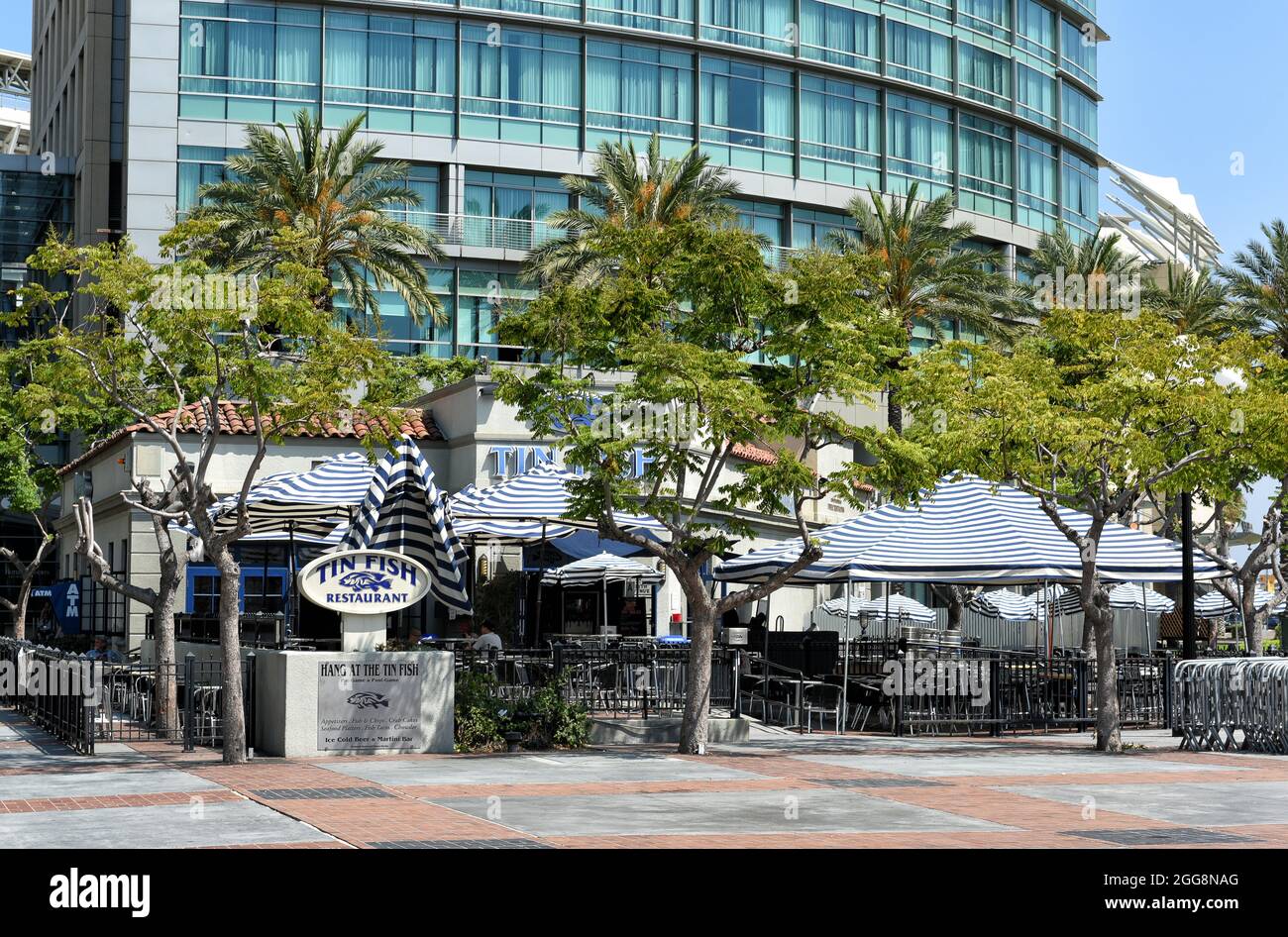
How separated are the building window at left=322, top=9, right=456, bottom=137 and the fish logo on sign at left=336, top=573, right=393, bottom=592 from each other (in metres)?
33.9

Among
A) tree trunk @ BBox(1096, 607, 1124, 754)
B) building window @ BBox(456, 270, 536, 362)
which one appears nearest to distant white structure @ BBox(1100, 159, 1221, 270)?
building window @ BBox(456, 270, 536, 362)

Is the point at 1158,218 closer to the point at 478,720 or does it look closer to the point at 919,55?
the point at 919,55

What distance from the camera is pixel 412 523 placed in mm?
21828

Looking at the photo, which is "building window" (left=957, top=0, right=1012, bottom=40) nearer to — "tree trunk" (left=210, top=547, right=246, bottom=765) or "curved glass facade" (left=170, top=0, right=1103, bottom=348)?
"curved glass facade" (left=170, top=0, right=1103, bottom=348)

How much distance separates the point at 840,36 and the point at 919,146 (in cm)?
489

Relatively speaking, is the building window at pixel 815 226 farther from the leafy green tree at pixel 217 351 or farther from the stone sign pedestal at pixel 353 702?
the stone sign pedestal at pixel 353 702

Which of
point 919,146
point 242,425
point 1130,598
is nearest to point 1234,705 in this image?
point 242,425

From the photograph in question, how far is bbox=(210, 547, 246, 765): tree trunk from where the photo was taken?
1678 cm

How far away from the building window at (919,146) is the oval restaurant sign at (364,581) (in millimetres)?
40339

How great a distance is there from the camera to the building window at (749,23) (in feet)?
177

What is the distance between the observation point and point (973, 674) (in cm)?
2219

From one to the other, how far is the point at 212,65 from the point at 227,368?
34736 mm
